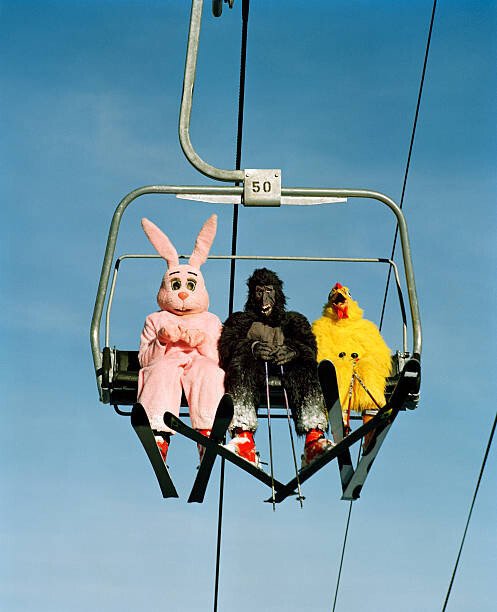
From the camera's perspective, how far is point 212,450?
246 inches

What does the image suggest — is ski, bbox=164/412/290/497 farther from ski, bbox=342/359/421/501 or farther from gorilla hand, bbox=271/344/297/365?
gorilla hand, bbox=271/344/297/365

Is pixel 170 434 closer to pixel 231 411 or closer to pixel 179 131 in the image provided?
pixel 231 411

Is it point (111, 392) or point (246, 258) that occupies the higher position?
point (246, 258)

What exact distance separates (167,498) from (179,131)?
64.7 inches

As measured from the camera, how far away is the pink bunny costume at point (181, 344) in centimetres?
671

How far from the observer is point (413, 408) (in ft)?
21.7

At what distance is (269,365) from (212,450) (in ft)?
2.55

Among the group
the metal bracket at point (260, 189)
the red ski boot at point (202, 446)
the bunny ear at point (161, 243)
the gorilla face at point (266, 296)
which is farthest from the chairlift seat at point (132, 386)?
the metal bracket at point (260, 189)

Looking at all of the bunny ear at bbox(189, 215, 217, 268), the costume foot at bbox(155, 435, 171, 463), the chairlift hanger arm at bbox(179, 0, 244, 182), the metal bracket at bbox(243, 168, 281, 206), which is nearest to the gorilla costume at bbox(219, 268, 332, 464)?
the costume foot at bbox(155, 435, 171, 463)

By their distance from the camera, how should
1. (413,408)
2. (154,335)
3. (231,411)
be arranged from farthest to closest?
(154,335) < (413,408) < (231,411)

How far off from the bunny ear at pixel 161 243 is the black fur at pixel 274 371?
50 cm

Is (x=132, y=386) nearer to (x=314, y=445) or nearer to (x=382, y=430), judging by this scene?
(x=314, y=445)

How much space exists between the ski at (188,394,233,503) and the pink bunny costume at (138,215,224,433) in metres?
0.31

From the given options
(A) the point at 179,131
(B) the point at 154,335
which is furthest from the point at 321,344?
(A) the point at 179,131
